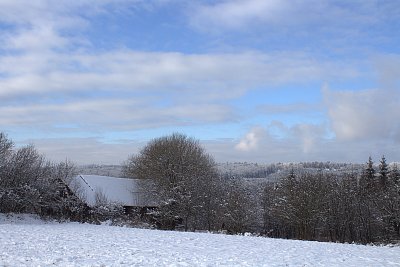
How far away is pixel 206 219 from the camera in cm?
5619

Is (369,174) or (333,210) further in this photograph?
(369,174)

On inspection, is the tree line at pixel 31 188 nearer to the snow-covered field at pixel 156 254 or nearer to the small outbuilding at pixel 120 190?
the small outbuilding at pixel 120 190

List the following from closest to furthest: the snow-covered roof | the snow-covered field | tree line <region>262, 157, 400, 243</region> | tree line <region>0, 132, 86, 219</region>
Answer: the snow-covered field
tree line <region>0, 132, 86, 219</region>
the snow-covered roof
tree line <region>262, 157, 400, 243</region>

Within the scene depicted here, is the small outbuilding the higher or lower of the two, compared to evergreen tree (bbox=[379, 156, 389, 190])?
lower

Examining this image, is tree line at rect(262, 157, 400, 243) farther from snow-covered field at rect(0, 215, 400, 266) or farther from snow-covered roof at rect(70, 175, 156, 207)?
snow-covered field at rect(0, 215, 400, 266)

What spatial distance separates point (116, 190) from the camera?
55.8 m

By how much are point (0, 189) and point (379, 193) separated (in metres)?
43.3

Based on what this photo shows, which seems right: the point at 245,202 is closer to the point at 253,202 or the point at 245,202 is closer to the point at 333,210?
the point at 253,202

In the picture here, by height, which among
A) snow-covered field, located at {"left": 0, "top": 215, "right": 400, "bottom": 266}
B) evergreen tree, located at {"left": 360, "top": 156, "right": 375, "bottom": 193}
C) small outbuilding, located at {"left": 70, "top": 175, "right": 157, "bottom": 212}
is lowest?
snow-covered field, located at {"left": 0, "top": 215, "right": 400, "bottom": 266}

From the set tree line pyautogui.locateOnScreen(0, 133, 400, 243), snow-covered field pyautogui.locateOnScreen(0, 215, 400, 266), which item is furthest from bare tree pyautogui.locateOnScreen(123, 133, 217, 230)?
snow-covered field pyautogui.locateOnScreen(0, 215, 400, 266)

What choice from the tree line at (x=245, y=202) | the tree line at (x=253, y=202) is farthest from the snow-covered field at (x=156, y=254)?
the tree line at (x=253, y=202)

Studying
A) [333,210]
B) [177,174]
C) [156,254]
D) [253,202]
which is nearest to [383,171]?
[333,210]

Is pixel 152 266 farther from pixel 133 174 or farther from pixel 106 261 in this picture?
pixel 133 174

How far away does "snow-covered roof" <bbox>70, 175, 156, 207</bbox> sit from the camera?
167 ft
